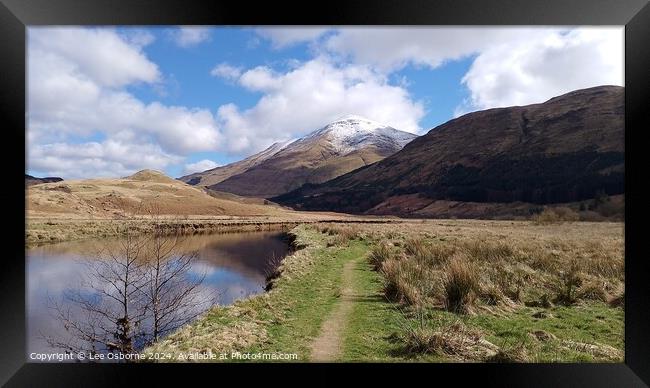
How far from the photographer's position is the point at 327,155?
8481 cm

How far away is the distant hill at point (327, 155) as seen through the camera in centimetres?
6540

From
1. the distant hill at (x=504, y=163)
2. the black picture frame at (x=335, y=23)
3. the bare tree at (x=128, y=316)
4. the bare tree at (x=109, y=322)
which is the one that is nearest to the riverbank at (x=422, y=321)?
the black picture frame at (x=335, y=23)

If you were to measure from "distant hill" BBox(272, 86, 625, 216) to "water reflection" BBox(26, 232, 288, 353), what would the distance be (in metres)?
14.6

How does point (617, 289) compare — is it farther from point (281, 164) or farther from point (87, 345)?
point (281, 164)

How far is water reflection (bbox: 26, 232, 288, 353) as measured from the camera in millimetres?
7036

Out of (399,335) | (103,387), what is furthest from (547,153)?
(103,387)

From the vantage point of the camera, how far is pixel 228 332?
4.60 meters

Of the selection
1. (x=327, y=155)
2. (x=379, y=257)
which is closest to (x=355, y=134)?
(x=327, y=155)

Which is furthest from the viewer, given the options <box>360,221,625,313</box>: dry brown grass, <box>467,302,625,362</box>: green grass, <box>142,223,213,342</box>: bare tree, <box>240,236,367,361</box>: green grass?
<box>360,221,625,313</box>: dry brown grass

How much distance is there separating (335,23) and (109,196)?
25.8 m

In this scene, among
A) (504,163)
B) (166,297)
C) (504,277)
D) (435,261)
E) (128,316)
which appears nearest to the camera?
(128,316)

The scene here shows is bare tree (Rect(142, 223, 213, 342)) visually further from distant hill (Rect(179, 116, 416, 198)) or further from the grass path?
distant hill (Rect(179, 116, 416, 198))

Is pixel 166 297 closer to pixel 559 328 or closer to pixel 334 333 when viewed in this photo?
pixel 334 333

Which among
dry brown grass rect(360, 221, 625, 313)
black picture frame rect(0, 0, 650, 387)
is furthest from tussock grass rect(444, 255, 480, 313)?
black picture frame rect(0, 0, 650, 387)
